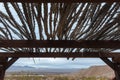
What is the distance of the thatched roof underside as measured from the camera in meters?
3.41

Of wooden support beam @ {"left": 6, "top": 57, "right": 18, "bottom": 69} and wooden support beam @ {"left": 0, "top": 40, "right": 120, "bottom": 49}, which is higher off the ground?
wooden support beam @ {"left": 0, "top": 40, "right": 120, "bottom": 49}

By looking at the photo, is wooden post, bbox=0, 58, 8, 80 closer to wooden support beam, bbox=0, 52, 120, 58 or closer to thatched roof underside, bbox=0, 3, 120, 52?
wooden support beam, bbox=0, 52, 120, 58

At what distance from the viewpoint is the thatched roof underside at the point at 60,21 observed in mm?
3407

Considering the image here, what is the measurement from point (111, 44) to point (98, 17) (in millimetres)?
861

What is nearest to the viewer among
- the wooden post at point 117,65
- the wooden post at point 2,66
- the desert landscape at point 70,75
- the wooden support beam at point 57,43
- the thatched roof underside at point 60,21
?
the thatched roof underside at point 60,21

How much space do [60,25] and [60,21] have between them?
0.17 metres

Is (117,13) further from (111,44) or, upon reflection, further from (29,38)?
(29,38)

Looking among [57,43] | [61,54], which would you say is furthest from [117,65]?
[57,43]

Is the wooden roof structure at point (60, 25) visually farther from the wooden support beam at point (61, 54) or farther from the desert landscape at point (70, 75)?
the desert landscape at point (70, 75)

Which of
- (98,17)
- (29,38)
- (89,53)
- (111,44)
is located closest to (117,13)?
(98,17)

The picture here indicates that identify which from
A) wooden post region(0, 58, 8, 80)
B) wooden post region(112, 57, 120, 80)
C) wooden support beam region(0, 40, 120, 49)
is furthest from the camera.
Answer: wooden post region(0, 58, 8, 80)

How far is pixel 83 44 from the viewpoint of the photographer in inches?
176

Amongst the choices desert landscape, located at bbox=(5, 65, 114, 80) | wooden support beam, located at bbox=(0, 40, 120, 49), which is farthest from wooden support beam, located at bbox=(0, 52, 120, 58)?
desert landscape, located at bbox=(5, 65, 114, 80)

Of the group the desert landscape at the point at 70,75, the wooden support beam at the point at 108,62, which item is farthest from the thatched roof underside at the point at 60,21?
the desert landscape at the point at 70,75
